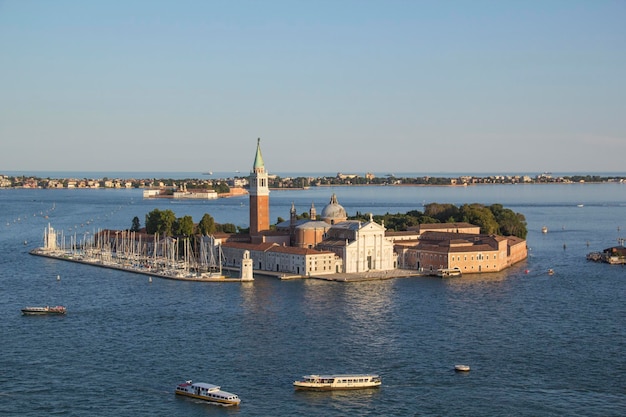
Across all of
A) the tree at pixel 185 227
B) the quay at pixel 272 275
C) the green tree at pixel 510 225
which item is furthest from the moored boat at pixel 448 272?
the tree at pixel 185 227

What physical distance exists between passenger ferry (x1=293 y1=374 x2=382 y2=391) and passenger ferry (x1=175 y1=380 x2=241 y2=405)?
150 centimetres

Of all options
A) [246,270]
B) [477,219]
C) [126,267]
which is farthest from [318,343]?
[477,219]

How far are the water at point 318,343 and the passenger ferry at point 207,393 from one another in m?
0.20

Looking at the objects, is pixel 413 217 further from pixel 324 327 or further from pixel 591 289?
pixel 324 327

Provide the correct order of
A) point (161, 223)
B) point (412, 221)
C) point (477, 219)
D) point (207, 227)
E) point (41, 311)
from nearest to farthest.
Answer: point (41, 311) < point (207, 227) < point (161, 223) < point (412, 221) < point (477, 219)

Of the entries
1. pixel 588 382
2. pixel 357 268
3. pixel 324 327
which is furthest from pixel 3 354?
pixel 357 268

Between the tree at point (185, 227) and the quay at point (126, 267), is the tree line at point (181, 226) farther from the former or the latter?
the quay at point (126, 267)

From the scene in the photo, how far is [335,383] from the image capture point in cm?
1761

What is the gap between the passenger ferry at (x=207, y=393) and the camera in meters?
16.5

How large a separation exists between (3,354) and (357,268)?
17117 mm

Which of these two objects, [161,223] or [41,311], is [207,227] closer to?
[161,223]

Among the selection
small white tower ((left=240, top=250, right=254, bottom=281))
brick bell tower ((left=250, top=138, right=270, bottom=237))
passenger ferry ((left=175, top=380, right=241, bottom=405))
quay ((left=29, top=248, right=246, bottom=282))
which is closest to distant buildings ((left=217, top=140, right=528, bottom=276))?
brick bell tower ((left=250, top=138, right=270, bottom=237))

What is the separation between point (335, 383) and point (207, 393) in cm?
259

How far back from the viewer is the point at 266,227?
132 feet
